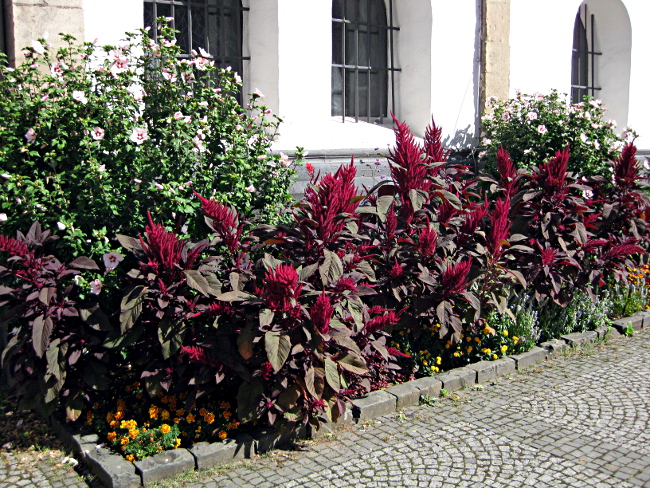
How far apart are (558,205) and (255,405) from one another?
3578 millimetres

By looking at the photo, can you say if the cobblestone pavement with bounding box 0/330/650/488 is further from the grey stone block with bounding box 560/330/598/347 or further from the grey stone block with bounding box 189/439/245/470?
the grey stone block with bounding box 560/330/598/347

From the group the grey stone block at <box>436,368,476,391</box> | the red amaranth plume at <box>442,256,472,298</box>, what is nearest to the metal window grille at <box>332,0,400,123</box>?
the red amaranth plume at <box>442,256,472,298</box>

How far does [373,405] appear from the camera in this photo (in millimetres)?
4672

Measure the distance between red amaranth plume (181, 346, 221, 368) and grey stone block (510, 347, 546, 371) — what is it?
9.28 ft

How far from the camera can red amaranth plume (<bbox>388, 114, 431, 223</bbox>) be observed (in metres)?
5.26

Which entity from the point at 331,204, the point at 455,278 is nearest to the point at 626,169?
the point at 455,278

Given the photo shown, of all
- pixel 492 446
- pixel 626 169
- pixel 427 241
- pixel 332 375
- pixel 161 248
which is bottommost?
pixel 492 446

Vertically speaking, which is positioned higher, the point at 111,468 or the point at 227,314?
the point at 227,314

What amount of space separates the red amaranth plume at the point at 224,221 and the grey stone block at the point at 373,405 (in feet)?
4.56

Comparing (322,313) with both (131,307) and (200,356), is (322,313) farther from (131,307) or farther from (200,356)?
(131,307)

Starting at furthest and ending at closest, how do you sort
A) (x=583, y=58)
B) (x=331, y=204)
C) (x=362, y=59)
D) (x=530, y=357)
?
(x=583, y=58)
(x=362, y=59)
(x=530, y=357)
(x=331, y=204)

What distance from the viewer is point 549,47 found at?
9281 mm

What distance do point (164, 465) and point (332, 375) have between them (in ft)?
3.59

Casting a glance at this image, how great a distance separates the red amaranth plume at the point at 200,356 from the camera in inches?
157
